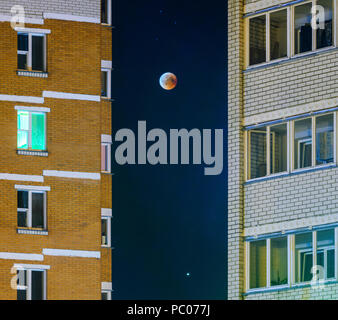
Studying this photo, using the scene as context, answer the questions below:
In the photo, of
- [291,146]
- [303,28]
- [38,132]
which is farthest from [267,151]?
[38,132]

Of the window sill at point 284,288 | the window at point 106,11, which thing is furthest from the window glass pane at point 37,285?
the window at point 106,11

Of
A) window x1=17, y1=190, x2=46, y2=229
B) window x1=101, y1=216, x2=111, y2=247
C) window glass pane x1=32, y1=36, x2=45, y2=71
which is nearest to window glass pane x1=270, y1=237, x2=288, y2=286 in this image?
window x1=101, y1=216, x2=111, y2=247

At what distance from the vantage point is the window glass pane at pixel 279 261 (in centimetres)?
1711

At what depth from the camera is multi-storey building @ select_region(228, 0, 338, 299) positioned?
55.4 ft

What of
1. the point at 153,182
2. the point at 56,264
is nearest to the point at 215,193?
the point at 153,182

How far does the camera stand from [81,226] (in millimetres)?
18219

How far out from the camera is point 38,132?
60.6 ft

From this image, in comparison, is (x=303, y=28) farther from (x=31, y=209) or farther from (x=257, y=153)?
(x=31, y=209)

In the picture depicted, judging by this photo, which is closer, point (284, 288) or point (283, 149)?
point (284, 288)

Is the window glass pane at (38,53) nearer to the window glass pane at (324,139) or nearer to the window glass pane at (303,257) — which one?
the window glass pane at (324,139)

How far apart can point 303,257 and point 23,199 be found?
141 inches

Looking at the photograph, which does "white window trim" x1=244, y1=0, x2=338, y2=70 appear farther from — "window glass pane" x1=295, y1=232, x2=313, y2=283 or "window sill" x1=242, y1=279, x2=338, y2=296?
"window sill" x1=242, y1=279, x2=338, y2=296

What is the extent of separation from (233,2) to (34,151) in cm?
290
